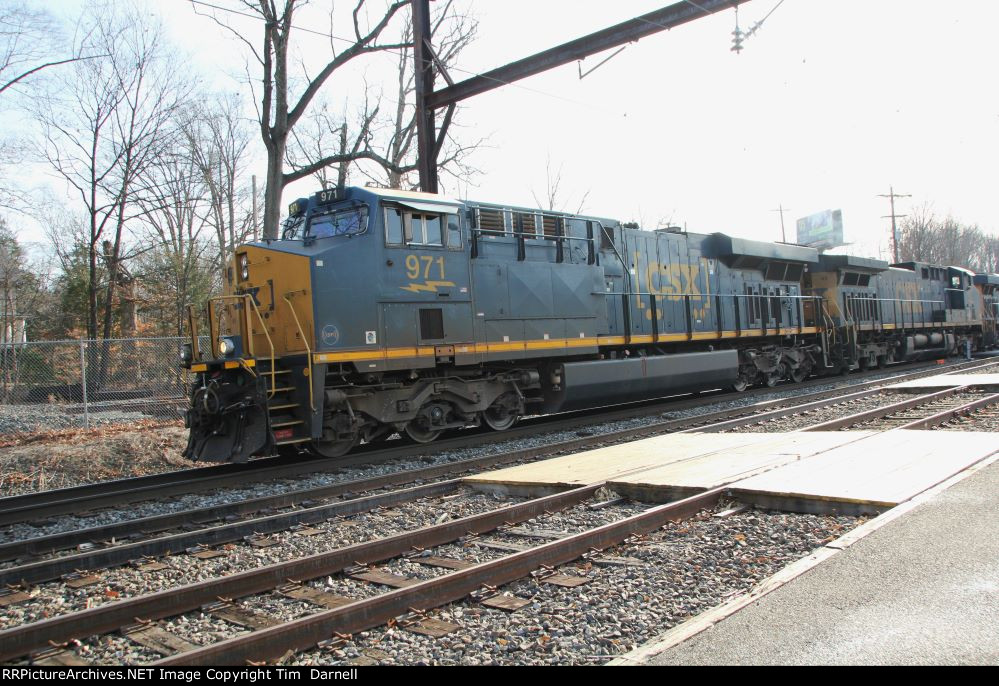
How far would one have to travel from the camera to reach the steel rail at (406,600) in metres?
3.40

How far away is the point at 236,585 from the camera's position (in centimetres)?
448

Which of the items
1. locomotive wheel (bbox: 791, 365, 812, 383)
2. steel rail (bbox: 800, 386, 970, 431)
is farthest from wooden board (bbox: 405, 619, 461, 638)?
locomotive wheel (bbox: 791, 365, 812, 383)

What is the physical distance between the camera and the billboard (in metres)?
83.1

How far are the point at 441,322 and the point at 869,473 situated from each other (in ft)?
19.6

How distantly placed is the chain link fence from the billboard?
250 ft

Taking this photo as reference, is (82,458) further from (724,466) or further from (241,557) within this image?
(724,466)

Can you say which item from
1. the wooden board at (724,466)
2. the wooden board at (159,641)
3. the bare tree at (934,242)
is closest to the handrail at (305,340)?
the wooden board at (724,466)

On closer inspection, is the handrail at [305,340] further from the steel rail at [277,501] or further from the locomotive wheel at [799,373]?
the locomotive wheel at [799,373]

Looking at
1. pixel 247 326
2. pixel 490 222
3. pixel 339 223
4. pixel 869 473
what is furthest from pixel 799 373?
pixel 247 326

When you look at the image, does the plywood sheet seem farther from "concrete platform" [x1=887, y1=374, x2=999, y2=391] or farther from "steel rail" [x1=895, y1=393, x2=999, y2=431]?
"steel rail" [x1=895, y1=393, x2=999, y2=431]

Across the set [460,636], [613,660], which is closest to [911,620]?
[613,660]

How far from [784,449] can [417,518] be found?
445cm

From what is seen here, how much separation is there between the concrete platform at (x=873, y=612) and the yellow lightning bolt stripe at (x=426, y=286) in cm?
673

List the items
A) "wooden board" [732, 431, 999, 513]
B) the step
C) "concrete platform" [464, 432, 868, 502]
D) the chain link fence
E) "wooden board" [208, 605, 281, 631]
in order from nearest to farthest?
1. "wooden board" [208, 605, 281, 631]
2. "wooden board" [732, 431, 999, 513]
3. "concrete platform" [464, 432, 868, 502]
4. the step
5. the chain link fence
